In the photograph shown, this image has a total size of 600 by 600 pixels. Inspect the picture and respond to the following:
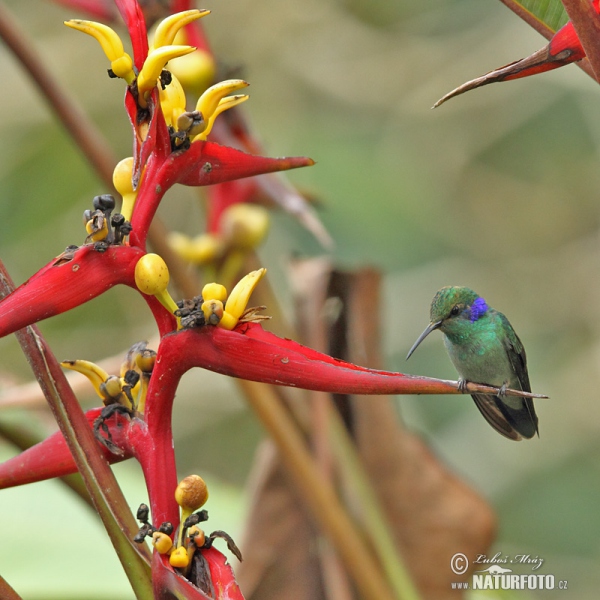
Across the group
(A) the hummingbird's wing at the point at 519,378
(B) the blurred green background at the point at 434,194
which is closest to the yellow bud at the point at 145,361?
(A) the hummingbird's wing at the point at 519,378

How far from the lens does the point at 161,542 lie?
0.35 m

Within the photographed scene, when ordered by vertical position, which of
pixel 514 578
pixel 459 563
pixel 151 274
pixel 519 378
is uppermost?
pixel 151 274

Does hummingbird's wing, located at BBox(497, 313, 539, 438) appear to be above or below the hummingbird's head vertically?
below

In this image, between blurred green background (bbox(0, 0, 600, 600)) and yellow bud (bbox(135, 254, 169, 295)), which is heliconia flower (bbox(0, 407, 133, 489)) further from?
blurred green background (bbox(0, 0, 600, 600))

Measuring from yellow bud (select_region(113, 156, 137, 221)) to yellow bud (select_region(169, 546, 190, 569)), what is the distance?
0.49 ft

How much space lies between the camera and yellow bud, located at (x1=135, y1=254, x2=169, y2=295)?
34cm

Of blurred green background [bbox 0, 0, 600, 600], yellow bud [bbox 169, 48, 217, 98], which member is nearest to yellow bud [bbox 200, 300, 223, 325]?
yellow bud [bbox 169, 48, 217, 98]

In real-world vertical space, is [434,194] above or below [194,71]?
below

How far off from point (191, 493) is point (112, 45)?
0.68ft

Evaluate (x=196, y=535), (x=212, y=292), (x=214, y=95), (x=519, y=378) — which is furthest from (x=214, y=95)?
(x=519, y=378)

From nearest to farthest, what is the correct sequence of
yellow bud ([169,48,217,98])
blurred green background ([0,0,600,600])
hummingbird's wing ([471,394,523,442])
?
hummingbird's wing ([471,394,523,442]) < yellow bud ([169,48,217,98]) < blurred green background ([0,0,600,600])

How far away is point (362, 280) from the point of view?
0.97 m

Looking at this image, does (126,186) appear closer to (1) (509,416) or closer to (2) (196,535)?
(2) (196,535)

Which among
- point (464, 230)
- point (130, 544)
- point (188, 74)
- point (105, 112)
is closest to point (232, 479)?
point (464, 230)
